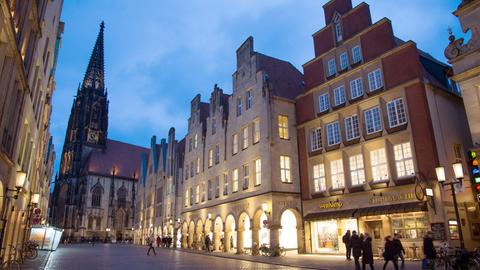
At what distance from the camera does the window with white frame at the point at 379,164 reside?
2341 cm

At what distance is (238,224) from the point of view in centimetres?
3316

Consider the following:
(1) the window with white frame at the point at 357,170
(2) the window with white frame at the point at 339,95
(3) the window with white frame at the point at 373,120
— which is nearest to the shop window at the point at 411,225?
(1) the window with white frame at the point at 357,170

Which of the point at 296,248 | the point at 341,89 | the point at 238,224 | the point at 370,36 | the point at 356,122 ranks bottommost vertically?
the point at 296,248

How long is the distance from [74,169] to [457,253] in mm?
96684

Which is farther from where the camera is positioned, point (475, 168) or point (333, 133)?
point (333, 133)

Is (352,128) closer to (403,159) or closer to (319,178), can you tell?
(403,159)

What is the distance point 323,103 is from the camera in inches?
1147

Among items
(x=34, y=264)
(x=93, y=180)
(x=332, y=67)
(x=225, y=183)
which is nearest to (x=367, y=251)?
(x=332, y=67)

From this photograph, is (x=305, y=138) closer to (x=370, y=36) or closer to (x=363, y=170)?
(x=363, y=170)

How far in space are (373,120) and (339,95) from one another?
3943 millimetres

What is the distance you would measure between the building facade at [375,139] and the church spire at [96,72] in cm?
9159

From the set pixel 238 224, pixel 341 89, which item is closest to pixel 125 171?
pixel 238 224

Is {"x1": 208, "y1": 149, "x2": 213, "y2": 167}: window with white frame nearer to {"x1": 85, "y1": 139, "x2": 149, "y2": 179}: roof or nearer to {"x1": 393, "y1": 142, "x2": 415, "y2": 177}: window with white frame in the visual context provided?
{"x1": 393, "y1": 142, "x2": 415, "y2": 177}: window with white frame

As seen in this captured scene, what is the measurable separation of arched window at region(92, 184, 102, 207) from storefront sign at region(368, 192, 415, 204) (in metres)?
85.1
